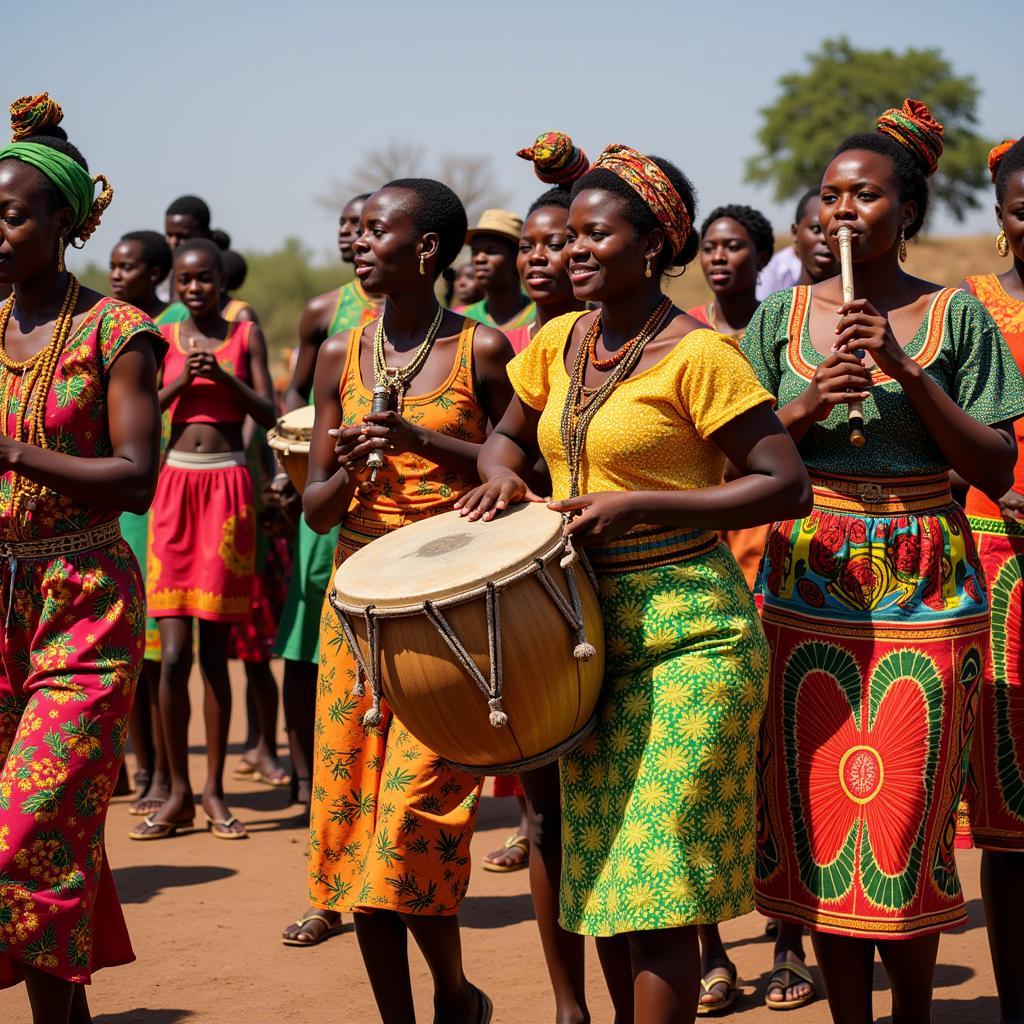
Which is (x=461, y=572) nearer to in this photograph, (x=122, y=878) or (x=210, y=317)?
(x=122, y=878)

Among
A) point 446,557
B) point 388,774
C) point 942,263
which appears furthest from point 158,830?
point 942,263

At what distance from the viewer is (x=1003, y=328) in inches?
194

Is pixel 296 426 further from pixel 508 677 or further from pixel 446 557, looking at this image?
pixel 508 677

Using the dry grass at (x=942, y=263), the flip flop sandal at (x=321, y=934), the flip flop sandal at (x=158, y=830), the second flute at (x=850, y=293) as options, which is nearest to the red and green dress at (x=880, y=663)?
the second flute at (x=850, y=293)

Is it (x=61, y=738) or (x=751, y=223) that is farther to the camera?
(x=751, y=223)

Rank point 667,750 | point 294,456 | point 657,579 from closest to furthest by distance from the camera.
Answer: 1. point 667,750
2. point 657,579
3. point 294,456

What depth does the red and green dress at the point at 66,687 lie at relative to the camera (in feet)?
13.6

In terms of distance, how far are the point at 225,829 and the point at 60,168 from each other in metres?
4.09

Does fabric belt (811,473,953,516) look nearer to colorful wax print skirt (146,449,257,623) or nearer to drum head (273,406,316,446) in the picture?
drum head (273,406,316,446)

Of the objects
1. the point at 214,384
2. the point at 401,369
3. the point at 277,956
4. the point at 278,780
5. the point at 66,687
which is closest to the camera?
the point at 66,687

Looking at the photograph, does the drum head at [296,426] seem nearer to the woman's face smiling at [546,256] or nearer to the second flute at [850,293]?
the woman's face smiling at [546,256]

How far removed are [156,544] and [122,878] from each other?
1.80 m

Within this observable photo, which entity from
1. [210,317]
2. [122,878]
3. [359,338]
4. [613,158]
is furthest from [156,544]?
[613,158]

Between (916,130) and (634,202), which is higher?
(916,130)
